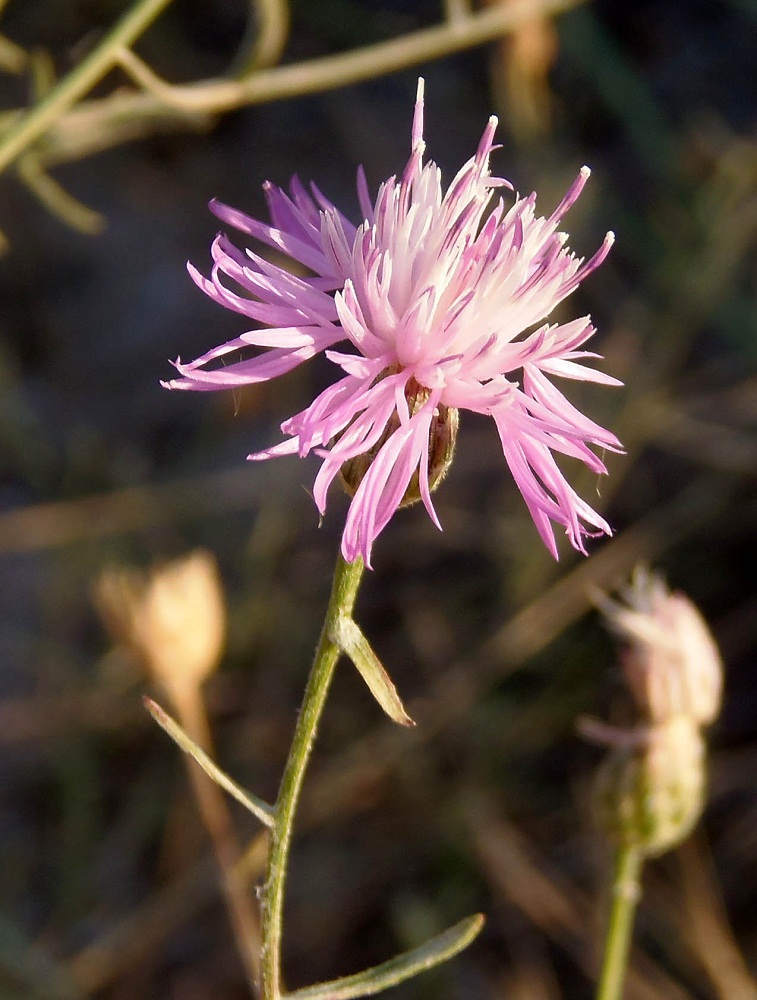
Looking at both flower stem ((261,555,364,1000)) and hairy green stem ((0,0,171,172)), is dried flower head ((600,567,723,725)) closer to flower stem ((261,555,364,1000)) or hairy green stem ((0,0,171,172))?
flower stem ((261,555,364,1000))

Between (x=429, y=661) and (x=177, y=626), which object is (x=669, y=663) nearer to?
(x=177, y=626)

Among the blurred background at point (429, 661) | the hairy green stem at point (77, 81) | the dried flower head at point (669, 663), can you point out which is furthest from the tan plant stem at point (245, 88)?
the dried flower head at point (669, 663)

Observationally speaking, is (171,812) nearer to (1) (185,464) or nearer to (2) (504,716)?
(2) (504,716)

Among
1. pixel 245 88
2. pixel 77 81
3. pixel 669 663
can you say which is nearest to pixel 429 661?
pixel 669 663

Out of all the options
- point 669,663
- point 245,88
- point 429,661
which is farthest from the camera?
point 429,661

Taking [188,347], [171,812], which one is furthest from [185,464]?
[171,812]

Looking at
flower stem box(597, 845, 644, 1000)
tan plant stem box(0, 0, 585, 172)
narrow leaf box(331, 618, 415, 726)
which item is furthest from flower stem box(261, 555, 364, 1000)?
tan plant stem box(0, 0, 585, 172)

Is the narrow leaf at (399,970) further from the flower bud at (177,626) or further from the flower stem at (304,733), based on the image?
the flower bud at (177,626)
